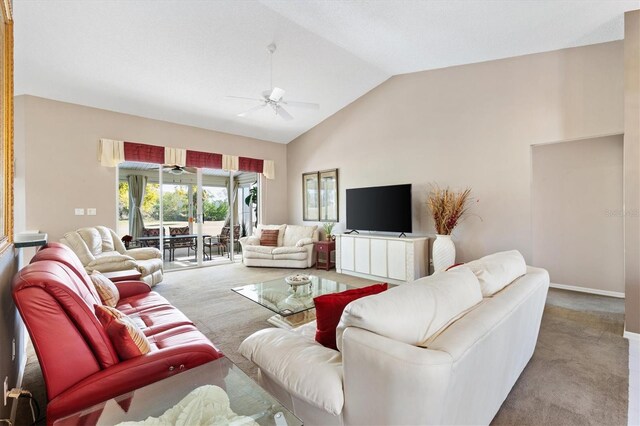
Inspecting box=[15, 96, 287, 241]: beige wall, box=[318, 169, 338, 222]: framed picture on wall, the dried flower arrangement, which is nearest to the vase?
the dried flower arrangement

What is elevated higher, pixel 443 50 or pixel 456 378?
pixel 443 50

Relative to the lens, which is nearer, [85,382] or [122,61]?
[85,382]

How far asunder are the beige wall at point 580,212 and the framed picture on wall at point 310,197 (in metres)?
4.06

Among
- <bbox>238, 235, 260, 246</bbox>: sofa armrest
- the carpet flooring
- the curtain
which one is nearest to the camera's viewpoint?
the carpet flooring

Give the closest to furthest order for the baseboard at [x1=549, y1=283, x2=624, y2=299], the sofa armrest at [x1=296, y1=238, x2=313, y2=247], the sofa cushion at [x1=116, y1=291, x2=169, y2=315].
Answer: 1. the sofa cushion at [x1=116, y1=291, x2=169, y2=315]
2. the baseboard at [x1=549, y1=283, x2=624, y2=299]
3. the sofa armrest at [x1=296, y1=238, x2=313, y2=247]

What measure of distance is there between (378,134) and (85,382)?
5339 mm

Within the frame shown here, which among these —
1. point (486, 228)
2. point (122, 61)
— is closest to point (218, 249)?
point (122, 61)

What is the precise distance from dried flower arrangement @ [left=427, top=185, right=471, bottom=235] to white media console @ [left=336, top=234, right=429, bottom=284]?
43cm

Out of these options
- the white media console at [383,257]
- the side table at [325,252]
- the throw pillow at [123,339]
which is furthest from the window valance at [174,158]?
A: the throw pillow at [123,339]

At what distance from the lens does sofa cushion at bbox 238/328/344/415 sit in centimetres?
120

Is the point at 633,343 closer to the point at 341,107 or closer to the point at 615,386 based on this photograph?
the point at 615,386

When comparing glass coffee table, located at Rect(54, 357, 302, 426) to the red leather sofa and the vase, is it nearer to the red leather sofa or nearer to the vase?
the red leather sofa

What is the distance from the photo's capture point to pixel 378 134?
5.63m

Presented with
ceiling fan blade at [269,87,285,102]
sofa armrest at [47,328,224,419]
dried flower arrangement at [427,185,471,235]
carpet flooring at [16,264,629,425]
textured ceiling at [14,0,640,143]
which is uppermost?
textured ceiling at [14,0,640,143]
